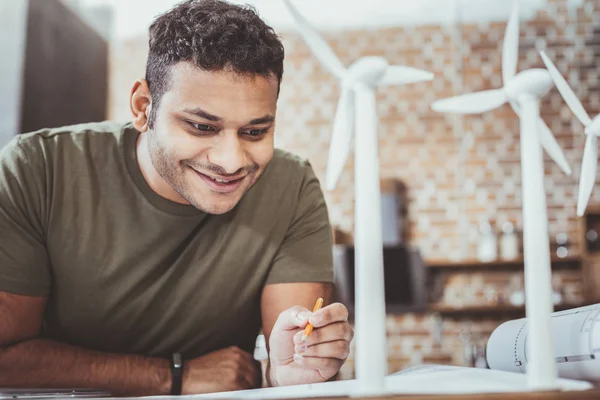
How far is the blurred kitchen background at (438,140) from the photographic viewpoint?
17.3 ft

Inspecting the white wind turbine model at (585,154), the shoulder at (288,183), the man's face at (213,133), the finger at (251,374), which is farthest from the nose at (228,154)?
the white wind turbine model at (585,154)

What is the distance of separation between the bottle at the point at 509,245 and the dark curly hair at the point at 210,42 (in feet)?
14.1

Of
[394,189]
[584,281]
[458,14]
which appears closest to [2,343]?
[394,189]

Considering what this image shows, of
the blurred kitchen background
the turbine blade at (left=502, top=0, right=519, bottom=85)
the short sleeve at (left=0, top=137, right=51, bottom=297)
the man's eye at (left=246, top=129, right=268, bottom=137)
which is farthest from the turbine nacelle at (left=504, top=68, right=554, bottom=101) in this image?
the blurred kitchen background

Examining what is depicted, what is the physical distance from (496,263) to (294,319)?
435 cm

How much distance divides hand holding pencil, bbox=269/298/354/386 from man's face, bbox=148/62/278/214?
0.96 feet

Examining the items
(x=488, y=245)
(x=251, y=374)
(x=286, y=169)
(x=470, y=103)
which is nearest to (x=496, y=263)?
(x=488, y=245)

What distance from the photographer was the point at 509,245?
5.24 metres

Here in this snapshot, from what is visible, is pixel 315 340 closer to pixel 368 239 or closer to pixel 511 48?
pixel 368 239

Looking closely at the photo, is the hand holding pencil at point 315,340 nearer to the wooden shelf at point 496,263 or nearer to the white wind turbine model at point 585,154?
the white wind turbine model at point 585,154

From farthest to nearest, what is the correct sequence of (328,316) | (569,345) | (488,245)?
(488,245) < (328,316) < (569,345)

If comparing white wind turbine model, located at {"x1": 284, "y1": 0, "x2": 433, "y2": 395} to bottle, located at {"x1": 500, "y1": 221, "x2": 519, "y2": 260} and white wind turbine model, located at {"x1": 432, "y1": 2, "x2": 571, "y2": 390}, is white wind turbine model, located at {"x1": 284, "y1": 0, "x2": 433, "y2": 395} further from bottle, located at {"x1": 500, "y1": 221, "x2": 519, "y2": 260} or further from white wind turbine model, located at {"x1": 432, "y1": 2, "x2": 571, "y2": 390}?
bottle, located at {"x1": 500, "y1": 221, "x2": 519, "y2": 260}

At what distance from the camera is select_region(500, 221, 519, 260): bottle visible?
5.21 meters

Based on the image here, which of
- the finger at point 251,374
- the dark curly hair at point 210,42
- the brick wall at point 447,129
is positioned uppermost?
the brick wall at point 447,129
